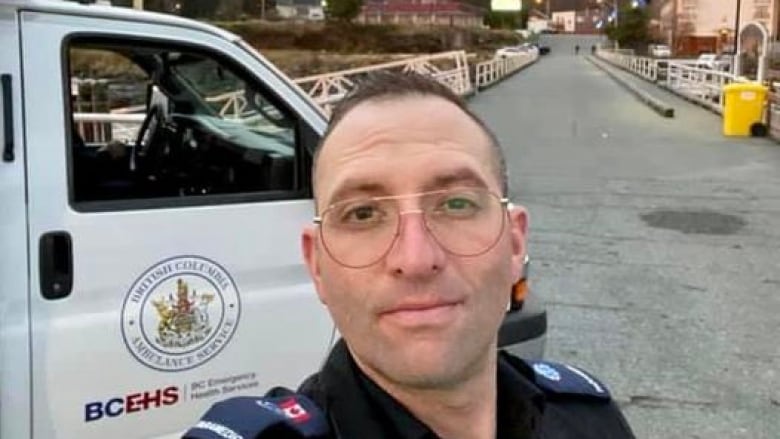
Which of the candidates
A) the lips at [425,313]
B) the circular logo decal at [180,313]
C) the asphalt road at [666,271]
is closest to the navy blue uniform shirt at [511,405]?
the lips at [425,313]

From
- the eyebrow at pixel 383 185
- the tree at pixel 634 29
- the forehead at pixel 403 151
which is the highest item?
the tree at pixel 634 29

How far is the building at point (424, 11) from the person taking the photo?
145m

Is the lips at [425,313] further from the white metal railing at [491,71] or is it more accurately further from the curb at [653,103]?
the white metal railing at [491,71]

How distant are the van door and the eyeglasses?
170 cm

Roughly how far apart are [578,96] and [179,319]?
32.2m

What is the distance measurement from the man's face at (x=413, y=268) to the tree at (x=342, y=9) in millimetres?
96762

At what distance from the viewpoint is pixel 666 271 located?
26.9ft

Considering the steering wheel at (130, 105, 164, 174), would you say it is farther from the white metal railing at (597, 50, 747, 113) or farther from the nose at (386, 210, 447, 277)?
the white metal railing at (597, 50, 747, 113)

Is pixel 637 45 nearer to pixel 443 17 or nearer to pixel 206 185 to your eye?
pixel 443 17

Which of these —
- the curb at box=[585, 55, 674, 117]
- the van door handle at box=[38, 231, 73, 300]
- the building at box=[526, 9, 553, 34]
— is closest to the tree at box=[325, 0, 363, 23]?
the curb at box=[585, 55, 674, 117]

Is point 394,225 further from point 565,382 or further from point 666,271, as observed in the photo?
point 666,271

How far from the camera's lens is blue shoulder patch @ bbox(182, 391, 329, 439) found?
4.23 ft

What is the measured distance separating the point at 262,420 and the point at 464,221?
1.17 feet

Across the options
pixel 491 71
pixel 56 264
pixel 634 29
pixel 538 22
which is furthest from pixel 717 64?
pixel 538 22
